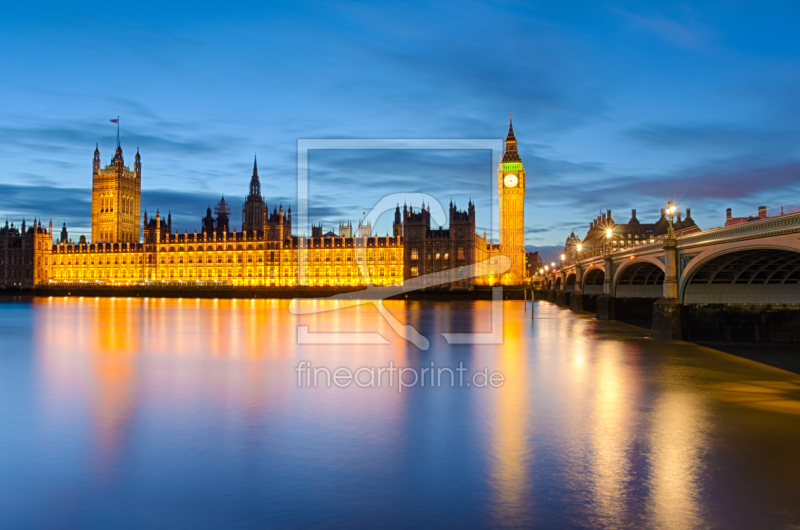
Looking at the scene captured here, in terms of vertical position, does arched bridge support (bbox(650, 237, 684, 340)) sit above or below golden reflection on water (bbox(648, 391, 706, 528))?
above

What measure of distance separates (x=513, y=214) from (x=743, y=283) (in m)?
110

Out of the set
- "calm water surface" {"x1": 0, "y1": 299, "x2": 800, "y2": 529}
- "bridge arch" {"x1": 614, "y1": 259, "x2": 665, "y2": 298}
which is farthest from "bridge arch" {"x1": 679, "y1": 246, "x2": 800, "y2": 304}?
"bridge arch" {"x1": 614, "y1": 259, "x2": 665, "y2": 298}

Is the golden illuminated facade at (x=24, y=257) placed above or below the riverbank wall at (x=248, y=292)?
above

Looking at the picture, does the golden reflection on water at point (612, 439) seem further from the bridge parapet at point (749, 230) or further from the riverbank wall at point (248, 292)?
the riverbank wall at point (248, 292)

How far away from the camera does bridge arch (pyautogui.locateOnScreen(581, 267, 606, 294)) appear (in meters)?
64.4

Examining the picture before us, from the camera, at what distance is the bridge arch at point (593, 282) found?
6445cm

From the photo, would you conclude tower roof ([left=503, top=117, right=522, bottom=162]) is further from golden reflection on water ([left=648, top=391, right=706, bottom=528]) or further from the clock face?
golden reflection on water ([left=648, top=391, right=706, bottom=528])

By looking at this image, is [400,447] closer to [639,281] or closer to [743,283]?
[743,283]

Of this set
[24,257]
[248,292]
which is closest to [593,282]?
[248,292]

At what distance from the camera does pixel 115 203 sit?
16738 centimetres

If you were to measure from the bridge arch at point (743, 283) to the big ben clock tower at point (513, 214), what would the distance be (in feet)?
332

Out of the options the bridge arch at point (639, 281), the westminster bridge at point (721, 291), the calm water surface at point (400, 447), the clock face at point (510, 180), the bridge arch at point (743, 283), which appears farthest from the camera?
the clock face at point (510, 180)

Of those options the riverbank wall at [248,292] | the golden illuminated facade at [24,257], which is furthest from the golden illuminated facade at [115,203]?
the riverbank wall at [248,292]

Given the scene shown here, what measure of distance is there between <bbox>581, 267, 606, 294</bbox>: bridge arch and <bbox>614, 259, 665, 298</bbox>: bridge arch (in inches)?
414
